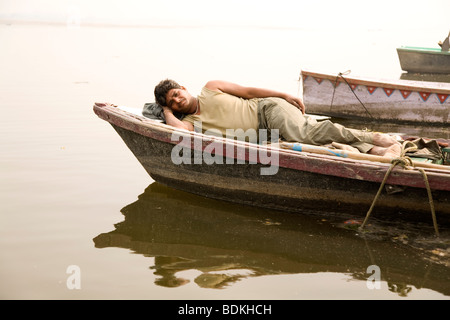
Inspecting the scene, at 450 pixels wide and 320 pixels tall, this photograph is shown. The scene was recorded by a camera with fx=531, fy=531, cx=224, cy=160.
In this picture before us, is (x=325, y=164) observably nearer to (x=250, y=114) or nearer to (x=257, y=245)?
(x=257, y=245)

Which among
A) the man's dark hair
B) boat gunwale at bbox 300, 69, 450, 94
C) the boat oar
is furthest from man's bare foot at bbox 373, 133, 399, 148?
boat gunwale at bbox 300, 69, 450, 94

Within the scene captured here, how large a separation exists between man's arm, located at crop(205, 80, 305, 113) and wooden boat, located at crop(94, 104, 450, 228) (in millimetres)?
711

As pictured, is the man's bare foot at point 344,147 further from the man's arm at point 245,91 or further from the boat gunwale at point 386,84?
the boat gunwale at point 386,84

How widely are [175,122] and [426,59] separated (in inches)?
415

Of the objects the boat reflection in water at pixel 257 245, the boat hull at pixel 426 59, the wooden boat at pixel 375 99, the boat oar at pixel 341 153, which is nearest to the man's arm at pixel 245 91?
the boat oar at pixel 341 153

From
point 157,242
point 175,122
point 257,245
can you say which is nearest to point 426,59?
point 175,122

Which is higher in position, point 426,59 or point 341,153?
point 426,59

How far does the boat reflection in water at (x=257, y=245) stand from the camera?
3674mm

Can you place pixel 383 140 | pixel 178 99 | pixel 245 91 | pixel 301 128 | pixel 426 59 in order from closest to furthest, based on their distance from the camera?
1. pixel 383 140
2. pixel 301 128
3. pixel 178 99
4. pixel 245 91
5. pixel 426 59

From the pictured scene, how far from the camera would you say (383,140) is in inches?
177

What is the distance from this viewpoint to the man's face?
15.8 feet

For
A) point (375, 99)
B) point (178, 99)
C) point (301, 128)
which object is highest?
point (375, 99)
